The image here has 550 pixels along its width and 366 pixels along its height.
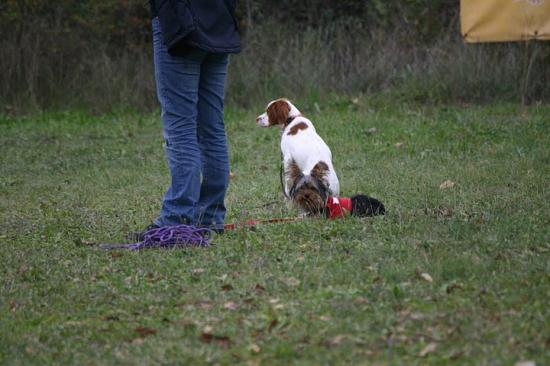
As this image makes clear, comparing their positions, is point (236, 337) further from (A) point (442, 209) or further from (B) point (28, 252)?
(A) point (442, 209)

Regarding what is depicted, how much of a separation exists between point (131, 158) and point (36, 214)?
3474 millimetres

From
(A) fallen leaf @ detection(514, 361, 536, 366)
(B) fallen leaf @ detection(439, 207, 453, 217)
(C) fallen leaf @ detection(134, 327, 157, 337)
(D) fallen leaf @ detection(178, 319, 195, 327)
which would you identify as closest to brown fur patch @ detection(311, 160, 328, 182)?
(B) fallen leaf @ detection(439, 207, 453, 217)

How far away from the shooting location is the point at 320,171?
7168mm

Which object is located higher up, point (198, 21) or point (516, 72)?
point (198, 21)

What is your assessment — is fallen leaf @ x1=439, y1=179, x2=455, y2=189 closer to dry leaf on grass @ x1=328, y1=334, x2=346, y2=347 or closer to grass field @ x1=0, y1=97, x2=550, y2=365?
grass field @ x1=0, y1=97, x2=550, y2=365

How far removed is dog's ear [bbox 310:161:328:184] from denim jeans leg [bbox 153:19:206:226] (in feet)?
4.83

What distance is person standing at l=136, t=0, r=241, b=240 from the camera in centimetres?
555

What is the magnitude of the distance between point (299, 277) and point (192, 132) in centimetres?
138

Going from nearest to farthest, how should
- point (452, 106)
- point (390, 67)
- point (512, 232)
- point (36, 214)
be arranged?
1. point (512, 232)
2. point (36, 214)
3. point (452, 106)
4. point (390, 67)

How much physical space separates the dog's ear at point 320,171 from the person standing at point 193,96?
3.79 ft


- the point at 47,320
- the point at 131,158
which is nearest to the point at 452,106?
the point at 131,158

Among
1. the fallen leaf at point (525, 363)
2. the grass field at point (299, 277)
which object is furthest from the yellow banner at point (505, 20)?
the fallen leaf at point (525, 363)

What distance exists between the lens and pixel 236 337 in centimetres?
408

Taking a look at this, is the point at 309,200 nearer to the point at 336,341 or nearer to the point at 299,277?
the point at 299,277
